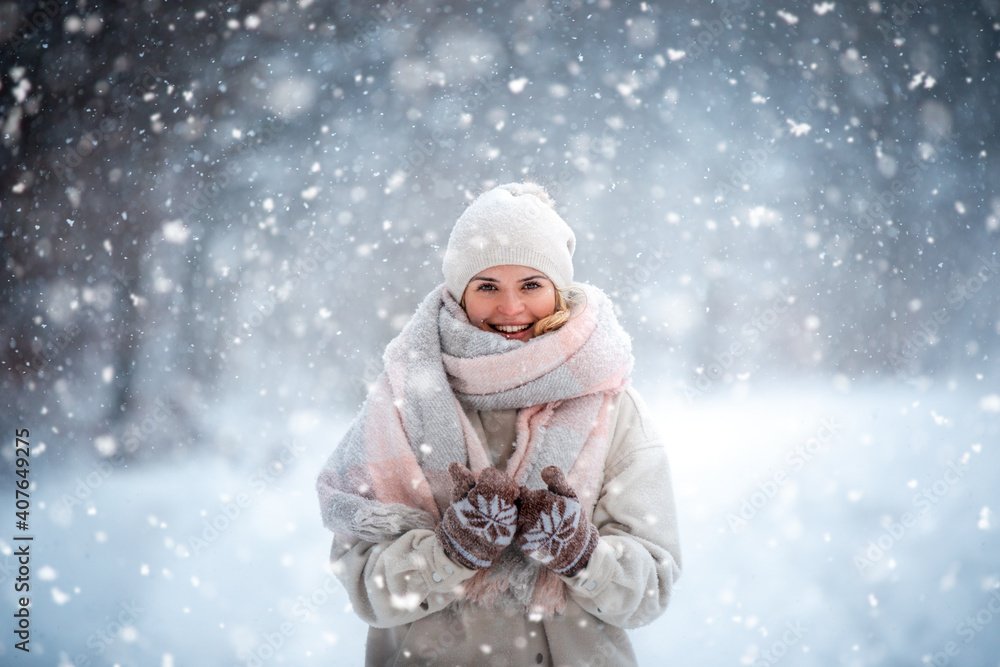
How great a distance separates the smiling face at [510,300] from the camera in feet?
3.24

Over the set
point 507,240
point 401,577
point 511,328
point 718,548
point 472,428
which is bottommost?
point 718,548

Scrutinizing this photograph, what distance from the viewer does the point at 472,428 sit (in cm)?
95

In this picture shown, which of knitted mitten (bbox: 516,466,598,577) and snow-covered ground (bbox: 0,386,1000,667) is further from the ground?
knitted mitten (bbox: 516,466,598,577)

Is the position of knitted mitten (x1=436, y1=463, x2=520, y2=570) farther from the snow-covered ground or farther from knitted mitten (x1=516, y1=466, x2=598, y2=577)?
the snow-covered ground

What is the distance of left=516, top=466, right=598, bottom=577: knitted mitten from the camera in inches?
30.9

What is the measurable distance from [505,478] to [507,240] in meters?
0.37

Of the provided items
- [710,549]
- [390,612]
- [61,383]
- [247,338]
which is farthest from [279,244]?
[710,549]

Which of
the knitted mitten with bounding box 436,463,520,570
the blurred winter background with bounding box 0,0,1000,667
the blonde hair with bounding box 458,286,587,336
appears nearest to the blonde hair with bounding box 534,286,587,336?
the blonde hair with bounding box 458,286,587,336

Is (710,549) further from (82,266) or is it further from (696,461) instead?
(82,266)

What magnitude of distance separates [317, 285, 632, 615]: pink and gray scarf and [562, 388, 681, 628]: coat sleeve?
0.10 ft

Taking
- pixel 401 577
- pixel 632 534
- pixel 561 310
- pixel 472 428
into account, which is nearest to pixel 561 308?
pixel 561 310

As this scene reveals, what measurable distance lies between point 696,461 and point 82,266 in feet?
6.25

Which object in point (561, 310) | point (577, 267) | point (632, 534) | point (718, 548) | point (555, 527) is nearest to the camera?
point (555, 527)

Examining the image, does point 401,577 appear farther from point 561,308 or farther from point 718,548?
point 718,548
